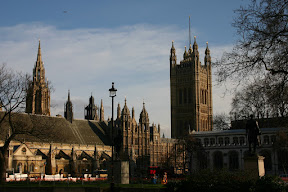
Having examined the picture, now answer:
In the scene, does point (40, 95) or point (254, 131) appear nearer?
point (254, 131)

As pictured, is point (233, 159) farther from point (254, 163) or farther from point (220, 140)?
point (254, 163)

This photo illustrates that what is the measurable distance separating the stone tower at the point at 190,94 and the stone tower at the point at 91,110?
83.4 ft

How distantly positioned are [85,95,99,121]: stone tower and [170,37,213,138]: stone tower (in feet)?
83.4

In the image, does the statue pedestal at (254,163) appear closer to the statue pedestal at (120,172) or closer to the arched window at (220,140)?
the statue pedestal at (120,172)

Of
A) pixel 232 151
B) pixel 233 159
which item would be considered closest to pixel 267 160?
pixel 233 159

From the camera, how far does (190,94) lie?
461 ft

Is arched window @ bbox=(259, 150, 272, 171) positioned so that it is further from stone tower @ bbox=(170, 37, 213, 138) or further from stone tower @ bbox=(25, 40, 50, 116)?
stone tower @ bbox=(170, 37, 213, 138)

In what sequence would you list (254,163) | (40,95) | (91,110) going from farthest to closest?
(91,110) → (40,95) → (254,163)

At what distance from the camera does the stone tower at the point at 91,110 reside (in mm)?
130125

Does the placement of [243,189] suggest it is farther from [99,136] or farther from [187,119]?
[187,119]

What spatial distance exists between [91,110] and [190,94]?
32998mm

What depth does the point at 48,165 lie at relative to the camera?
2803 inches

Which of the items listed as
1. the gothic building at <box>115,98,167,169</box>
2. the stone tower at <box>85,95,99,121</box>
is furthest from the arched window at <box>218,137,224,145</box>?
the stone tower at <box>85,95,99,121</box>

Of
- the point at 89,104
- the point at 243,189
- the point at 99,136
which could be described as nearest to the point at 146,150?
the point at 99,136
